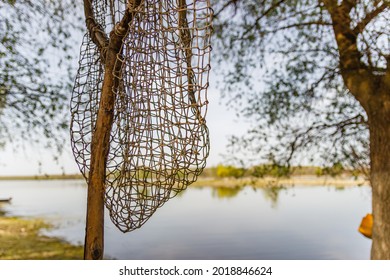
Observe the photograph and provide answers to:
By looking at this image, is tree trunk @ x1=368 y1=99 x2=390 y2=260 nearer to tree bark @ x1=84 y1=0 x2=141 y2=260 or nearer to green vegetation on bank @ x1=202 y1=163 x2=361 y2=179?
green vegetation on bank @ x1=202 y1=163 x2=361 y2=179

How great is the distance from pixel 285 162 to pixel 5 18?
96.4 inches

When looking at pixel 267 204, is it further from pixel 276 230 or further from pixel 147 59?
pixel 147 59

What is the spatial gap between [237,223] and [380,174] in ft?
4.73

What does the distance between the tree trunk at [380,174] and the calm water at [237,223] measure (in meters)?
0.58

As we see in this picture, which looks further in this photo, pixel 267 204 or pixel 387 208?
pixel 267 204

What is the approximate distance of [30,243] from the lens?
4113mm

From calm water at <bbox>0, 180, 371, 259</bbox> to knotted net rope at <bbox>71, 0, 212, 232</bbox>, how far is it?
174 cm

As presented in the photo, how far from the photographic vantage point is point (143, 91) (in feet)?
5.20

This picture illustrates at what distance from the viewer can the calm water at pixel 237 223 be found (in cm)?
349

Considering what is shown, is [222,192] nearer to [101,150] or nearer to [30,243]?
[30,243]

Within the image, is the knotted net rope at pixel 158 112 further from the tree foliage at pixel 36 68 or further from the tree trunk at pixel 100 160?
the tree foliage at pixel 36 68

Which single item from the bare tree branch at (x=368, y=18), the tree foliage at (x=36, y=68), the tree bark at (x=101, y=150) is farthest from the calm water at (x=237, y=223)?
the tree bark at (x=101, y=150)

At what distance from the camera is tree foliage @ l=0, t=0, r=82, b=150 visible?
9.95 feet

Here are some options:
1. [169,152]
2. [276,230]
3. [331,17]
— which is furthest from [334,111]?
[169,152]
